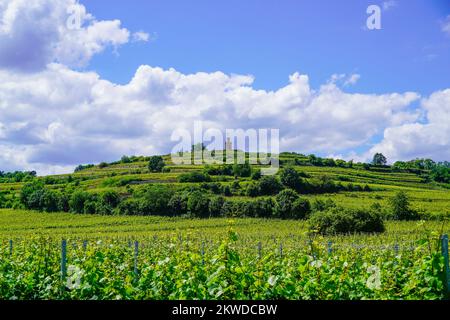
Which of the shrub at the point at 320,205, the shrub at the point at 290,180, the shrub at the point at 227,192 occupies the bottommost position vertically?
the shrub at the point at 320,205

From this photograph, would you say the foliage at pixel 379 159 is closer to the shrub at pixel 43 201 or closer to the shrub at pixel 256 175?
the shrub at pixel 256 175

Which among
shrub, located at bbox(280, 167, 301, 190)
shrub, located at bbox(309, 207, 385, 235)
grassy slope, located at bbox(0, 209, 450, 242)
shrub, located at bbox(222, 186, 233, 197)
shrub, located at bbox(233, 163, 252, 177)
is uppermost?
shrub, located at bbox(233, 163, 252, 177)

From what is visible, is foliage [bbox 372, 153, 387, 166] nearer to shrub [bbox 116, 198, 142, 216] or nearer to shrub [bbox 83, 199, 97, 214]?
shrub [bbox 116, 198, 142, 216]

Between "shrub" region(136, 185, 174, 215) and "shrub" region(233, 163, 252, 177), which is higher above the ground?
"shrub" region(233, 163, 252, 177)

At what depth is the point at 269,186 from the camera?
83.9 m

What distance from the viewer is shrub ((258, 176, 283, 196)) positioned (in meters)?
83.2

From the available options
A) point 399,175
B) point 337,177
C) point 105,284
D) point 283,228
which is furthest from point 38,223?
point 399,175

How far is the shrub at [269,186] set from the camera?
83.2 metres

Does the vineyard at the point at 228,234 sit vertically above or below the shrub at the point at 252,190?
below

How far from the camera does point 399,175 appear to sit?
107875mm

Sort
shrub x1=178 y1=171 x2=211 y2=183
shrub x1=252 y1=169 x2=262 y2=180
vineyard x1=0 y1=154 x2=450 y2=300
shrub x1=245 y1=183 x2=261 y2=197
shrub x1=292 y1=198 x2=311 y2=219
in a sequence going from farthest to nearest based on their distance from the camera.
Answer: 1. shrub x1=178 y1=171 x2=211 y2=183
2. shrub x1=252 y1=169 x2=262 y2=180
3. shrub x1=245 y1=183 x2=261 y2=197
4. shrub x1=292 y1=198 x2=311 y2=219
5. vineyard x1=0 y1=154 x2=450 y2=300

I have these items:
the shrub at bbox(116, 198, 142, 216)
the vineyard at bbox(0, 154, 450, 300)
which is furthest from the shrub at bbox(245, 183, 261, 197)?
the shrub at bbox(116, 198, 142, 216)

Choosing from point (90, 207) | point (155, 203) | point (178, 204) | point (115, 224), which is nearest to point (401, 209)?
point (178, 204)

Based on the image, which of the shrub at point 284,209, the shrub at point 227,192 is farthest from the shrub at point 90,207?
the shrub at point 284,209
